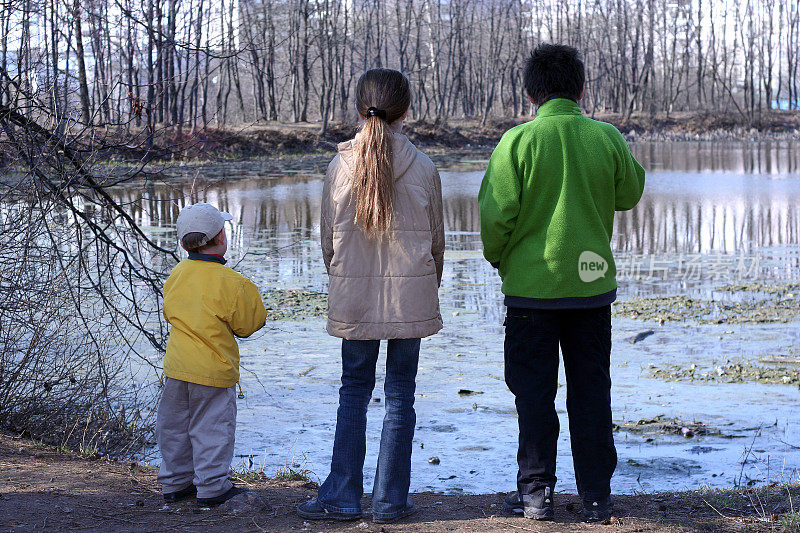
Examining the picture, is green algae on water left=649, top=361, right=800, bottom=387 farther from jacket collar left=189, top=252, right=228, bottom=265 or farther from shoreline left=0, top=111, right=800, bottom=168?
shoreline left=0, top=111, right=800, bottom=168

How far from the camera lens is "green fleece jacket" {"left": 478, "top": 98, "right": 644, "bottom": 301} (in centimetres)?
334

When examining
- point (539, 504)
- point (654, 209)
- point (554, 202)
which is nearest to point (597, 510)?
point (539, 504)

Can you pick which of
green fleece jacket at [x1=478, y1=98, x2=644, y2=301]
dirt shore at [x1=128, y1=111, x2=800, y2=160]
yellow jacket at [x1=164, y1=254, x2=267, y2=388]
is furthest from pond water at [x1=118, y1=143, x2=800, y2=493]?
dirt shore at [x1=128, y1=111, x2=800, y2=160]

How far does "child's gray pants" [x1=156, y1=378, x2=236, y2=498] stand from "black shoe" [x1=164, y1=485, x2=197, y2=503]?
14 cm

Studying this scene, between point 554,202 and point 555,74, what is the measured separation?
50 centimetres

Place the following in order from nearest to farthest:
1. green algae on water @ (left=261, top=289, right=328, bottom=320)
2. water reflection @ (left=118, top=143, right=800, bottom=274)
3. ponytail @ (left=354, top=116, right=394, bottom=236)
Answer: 1. ponytail @ (left=354, top=116, right=394, bottom=236)
2. green algae on water @ (left=261, top=289, right=328, bottom=320)
3. water reflection @ (left=118, top=143, right=800, bottom=274)

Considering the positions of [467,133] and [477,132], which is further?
[477,132]

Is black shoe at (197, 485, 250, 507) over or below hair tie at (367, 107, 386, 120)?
below

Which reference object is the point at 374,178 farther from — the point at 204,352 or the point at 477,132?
the point at 477,132

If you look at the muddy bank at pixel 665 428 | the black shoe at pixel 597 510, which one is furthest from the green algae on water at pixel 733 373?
the black shoe at pixel 597 510

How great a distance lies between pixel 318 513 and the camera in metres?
3.45

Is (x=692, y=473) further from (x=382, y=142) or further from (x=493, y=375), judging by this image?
(x=382, y=142)

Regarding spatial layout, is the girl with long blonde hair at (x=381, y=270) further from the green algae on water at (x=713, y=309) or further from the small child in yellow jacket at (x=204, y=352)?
the green algae on water at (x=713, y=309)

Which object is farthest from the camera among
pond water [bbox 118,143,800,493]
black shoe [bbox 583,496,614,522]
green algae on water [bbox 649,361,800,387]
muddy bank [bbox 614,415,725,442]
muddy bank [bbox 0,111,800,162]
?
muddy bank [bbox 0,111,800,162]
